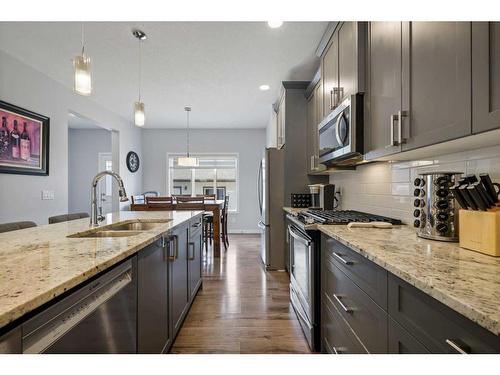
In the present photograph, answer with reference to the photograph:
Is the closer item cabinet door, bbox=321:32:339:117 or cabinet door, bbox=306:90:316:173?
cabinet door, bbox=321:32:339:117

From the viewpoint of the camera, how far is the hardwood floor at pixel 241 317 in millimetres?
1865

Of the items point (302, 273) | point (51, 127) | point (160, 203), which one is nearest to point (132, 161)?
point (160, 203)

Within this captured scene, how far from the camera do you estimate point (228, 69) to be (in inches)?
133

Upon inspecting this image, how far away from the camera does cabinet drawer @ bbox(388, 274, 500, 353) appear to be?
22.3 inches

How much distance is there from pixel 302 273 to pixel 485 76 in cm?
162

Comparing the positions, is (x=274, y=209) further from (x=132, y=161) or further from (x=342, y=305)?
(x=132, y=161)

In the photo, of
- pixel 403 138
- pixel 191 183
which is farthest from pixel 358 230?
pixel 191 183

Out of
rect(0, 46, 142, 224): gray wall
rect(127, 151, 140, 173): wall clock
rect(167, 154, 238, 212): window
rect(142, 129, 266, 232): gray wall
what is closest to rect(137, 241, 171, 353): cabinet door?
rect(0, 46, 142, 224): gray wall

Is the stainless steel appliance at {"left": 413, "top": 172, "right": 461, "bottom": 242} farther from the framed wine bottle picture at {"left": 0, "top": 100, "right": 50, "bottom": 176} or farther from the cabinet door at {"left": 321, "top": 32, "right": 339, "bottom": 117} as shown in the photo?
the framed wine bottle picture at {"left": 0, "top": 100, "right": 50, "bottom": 176}

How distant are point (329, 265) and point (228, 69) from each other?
2739 mm

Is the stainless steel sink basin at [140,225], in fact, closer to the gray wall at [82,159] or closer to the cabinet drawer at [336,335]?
the cabinet drawer at [336,335]

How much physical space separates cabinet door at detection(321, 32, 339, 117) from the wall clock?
15.6 feet

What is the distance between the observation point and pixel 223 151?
6.71 metres

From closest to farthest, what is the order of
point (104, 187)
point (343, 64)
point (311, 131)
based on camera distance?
point (343, 64), point (311, 131), point (104, 187)
